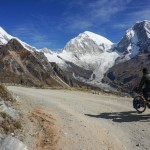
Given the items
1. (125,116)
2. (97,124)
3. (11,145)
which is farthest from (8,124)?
(125,116)

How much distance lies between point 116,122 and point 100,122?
933 mm

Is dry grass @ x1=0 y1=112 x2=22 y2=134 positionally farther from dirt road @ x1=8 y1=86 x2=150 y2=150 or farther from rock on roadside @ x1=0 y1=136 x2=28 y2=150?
rock on roadside @ x1=0 y1=136 x2=28 y2=150

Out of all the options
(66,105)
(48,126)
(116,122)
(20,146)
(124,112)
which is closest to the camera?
(20,146)

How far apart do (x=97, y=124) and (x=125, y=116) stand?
329 cm

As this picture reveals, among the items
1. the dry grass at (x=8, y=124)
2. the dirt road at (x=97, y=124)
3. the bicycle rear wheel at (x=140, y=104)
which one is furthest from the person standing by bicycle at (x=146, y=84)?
the dry grass at (x=8, y=124)

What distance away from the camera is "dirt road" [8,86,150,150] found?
15.9 m

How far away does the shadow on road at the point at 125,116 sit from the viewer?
21.0 metres

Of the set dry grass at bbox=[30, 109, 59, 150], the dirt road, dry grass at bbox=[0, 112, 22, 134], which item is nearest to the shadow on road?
the dirt road

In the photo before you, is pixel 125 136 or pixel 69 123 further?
pixel 69 123

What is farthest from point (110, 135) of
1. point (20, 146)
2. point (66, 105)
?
point (66, 105)

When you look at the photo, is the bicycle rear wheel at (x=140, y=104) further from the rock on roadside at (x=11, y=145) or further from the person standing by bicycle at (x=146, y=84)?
the rock on roadside at (x=11, y=145)

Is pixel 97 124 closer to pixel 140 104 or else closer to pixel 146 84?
pixel 140 104

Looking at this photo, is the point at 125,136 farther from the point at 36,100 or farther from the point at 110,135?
the point at 36,100

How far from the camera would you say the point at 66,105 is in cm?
2625
